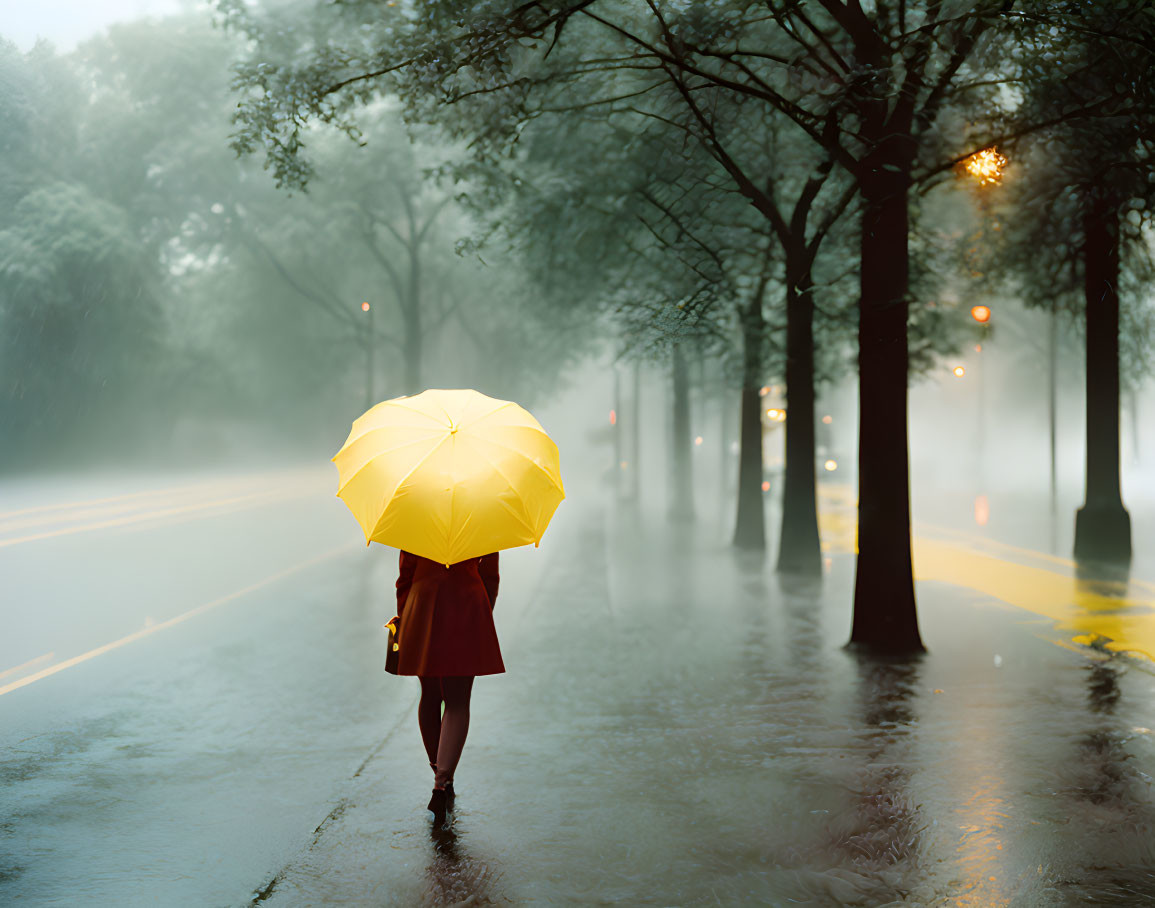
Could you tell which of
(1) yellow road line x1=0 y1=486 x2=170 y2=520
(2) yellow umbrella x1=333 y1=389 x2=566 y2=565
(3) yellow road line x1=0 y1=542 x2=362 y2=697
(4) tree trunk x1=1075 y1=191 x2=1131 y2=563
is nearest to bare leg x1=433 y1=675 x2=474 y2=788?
(2) yellow umbrella x1=333 y1=389 x2=566 y2=565

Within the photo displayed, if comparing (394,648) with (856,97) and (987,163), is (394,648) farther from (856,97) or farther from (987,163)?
(987,163)

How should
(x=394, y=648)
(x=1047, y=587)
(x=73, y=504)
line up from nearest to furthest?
(x=394, y=648), (x=1047, y=587), (x=73, y=504)

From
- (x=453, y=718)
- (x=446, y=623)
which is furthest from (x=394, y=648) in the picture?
(x=453, y=718)

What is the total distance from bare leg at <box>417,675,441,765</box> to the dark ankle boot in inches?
7.5

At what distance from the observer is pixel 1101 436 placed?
19.6 meters

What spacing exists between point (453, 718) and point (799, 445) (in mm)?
→ 12388

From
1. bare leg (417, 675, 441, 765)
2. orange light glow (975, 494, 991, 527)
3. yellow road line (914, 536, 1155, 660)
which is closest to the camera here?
bare leg (417, 675, 441, 765)

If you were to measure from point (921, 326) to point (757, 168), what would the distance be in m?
3.99

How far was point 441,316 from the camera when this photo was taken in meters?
52.5

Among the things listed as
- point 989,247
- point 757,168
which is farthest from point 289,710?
point 989,247

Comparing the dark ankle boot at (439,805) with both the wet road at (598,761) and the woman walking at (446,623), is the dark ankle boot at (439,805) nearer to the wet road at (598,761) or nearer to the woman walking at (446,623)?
the wet road at (598,761)

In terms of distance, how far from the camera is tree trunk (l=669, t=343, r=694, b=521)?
3077 cm

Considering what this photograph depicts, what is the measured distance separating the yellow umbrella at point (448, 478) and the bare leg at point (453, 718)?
79 cm

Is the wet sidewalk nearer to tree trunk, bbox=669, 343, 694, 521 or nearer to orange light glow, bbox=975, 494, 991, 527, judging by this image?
orange light glow, bbox=975, 494, 991, 527
